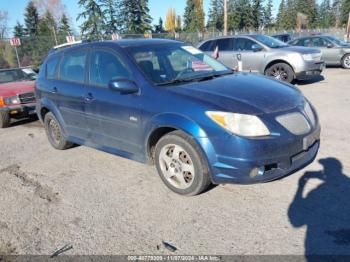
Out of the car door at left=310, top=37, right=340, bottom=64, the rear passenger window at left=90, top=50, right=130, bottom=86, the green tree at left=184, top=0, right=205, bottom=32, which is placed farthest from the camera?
the green tree at left=184, top=0, right=205, bottom=32

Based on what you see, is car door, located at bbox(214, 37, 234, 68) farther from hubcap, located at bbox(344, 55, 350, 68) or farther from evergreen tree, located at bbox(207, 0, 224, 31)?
evergreen tree, located at bbox(207, 0, 224, 31)

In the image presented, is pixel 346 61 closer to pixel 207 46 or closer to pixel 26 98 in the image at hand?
pixel 207 46

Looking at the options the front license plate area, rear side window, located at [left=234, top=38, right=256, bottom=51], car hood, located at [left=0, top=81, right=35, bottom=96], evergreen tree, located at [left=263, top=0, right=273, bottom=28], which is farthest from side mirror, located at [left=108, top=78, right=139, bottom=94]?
evergreen tree, located at [left=263, top=0, right=273, bottom=28]

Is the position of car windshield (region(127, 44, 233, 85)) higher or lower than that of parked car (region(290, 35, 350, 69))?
higher

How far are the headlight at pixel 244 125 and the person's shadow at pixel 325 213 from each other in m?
0.89

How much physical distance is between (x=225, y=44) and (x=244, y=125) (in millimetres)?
9136

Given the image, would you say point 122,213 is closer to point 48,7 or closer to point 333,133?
point 333,133

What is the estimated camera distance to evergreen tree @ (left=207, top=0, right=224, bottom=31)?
3091 inches

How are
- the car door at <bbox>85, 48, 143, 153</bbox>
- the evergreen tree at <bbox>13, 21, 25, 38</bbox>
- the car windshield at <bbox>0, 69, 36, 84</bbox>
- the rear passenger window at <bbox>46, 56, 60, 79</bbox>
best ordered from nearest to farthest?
the car door at <bbox>85, 48, 143, 153</bbox>
the rear passenger window at <bbox>46, 56, 60, 79</bbox>
the car windshield at <bbox>0, 69, 36, 84</bbox>
the evergreen tree at <bbox>13, 21, 25, 38</bbox>

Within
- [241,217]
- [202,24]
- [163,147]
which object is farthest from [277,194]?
[202,24]

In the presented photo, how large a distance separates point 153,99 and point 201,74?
911mm

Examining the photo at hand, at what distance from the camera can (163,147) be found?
13.1 feet

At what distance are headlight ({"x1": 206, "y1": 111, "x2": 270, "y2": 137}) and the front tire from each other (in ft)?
1.39

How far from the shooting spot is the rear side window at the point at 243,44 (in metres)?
11.5
